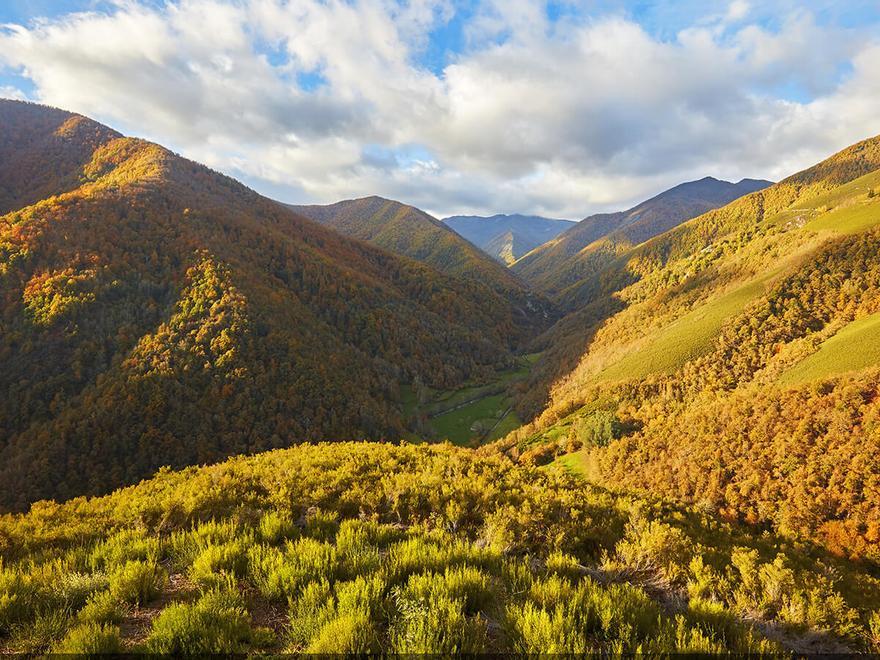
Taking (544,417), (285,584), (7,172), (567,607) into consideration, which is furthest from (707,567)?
(7,172)

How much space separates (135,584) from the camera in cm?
697

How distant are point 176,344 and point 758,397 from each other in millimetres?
94840

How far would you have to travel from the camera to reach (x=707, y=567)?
9.51 m

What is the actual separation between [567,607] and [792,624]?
5.89m

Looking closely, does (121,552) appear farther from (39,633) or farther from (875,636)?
(875,636)

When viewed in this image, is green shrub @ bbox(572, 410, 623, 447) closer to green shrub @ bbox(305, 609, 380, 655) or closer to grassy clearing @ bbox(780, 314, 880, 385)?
grassy clearing @ bbox(780, 314, 880, 385)

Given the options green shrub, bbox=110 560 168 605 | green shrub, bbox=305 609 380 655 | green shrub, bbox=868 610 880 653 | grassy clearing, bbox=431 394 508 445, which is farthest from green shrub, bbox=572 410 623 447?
green shrub, bbox=110 560 168 605

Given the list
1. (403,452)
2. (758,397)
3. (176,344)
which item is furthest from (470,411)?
(403,452)

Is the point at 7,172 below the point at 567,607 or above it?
above

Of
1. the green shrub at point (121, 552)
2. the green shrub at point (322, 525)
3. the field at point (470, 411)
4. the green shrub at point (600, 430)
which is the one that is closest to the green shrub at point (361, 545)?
the green shrub at point (322, 525)

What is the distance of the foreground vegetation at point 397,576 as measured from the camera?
5441 millimetres

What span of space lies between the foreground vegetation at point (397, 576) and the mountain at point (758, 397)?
49.4 feet

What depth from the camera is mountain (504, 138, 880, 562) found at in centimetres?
2698

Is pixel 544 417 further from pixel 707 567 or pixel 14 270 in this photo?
pixel 14 270
